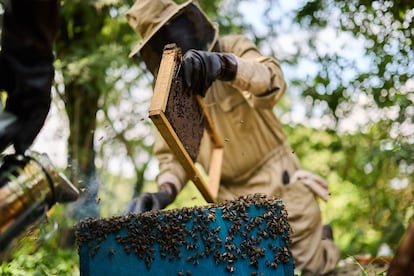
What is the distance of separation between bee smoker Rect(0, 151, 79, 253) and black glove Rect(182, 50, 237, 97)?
2.69 feet

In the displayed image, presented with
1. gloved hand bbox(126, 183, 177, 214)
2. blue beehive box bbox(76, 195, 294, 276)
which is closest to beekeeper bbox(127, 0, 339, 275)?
gloved hand bbox(126, 183, 177, 214)

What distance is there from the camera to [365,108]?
14.3 ft

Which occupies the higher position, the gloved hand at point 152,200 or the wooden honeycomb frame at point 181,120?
the wooden honeycomb frame at point 181,120

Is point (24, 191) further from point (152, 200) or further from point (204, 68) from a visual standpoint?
point (152, 200)

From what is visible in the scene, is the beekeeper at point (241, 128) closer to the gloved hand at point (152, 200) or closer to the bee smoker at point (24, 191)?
the gloved hand at point (152, 200)

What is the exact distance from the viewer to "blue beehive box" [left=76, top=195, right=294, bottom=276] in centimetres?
220

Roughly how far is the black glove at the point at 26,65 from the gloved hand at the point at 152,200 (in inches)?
43.0

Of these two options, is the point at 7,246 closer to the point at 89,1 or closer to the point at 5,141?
the point at 5,141

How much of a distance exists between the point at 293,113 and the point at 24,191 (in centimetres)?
536

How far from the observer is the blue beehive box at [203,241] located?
220cm

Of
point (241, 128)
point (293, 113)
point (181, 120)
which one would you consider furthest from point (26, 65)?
point (293, 113)

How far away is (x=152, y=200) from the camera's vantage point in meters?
3.14

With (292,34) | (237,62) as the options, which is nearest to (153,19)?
(237,62)

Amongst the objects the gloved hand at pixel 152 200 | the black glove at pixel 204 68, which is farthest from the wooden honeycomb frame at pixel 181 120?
the gloved hand at pixel 152 200
